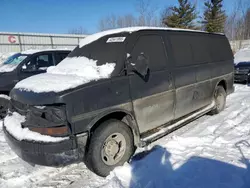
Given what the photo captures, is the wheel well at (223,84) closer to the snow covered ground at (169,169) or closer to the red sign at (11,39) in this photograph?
the snow covered ground at (169,169)

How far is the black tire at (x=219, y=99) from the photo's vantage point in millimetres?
5805

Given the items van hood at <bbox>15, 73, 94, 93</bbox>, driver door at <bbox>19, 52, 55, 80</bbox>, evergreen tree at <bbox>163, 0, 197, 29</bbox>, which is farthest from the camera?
evergreen tree at <bbox>163, 0, 197, 29</bbox>

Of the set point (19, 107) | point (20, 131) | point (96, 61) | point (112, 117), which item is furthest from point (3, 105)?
point (112, 117)

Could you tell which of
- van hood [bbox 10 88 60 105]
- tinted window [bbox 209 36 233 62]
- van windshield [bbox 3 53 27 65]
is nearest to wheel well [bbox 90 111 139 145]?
van hood [bbox 10 88 60 105]

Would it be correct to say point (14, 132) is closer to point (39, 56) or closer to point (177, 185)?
point (177, 185)

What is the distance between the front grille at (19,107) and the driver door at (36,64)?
10.6 ft

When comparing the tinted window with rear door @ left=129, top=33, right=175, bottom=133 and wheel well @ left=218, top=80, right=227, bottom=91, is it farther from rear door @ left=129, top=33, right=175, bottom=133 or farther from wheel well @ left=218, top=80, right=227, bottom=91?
rear door @ left=129, top=33, right=175, bottom=133

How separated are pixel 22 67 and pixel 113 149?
15.0 feet

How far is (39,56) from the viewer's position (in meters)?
6.97

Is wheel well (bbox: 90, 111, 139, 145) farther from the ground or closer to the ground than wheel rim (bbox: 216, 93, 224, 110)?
farther from the ground

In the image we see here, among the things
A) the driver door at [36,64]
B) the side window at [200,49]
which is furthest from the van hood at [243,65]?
the driver door at [36,64]

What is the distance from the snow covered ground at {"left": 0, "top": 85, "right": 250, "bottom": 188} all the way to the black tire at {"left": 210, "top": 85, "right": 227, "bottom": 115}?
56.2 inches

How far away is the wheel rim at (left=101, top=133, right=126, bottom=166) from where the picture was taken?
3189 millimetres

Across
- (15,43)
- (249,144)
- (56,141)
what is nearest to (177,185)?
(56,141)
